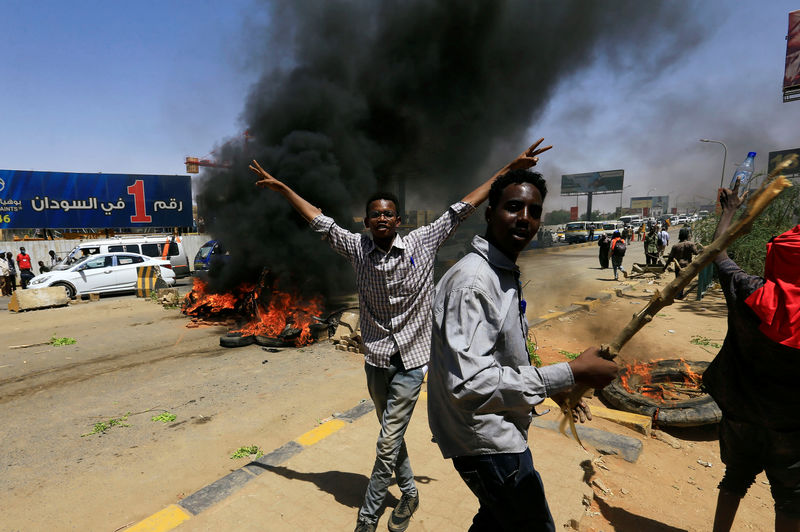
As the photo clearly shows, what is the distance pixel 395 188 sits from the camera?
65.0 feet

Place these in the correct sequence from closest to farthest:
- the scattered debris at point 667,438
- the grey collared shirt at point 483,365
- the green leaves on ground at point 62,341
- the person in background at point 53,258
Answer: the grey collared shirt at point 483,365, the scattered debris at point 667,438, the green leaves on ground at point 62,341, the person in background at point 53,258

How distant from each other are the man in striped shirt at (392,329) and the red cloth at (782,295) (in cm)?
121

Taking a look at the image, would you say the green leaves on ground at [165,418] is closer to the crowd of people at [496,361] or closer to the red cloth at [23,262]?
the crowd of people at [496,361]

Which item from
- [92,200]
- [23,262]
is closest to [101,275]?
[23,262]

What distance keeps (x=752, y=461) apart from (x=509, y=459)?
1485 millimetres

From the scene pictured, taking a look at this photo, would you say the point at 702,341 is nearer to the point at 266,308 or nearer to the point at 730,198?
the point at 730,198

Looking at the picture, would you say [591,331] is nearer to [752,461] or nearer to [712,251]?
[752,461]

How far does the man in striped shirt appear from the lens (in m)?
2.23

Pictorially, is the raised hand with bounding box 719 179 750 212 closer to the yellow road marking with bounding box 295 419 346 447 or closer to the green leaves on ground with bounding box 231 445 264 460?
the yellow road marking with bounding box 295 419 346 447

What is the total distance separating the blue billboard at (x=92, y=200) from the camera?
16.8 metres

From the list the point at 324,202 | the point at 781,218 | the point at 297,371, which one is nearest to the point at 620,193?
the point at 781,218

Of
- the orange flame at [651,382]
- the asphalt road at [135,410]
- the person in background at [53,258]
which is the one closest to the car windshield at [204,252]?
the person in background at [53,258]

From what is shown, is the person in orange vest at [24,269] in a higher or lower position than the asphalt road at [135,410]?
higher

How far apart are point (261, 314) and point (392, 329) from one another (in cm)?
639
